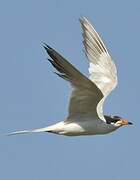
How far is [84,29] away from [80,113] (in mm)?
3218

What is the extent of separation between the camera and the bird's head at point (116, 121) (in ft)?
48.4

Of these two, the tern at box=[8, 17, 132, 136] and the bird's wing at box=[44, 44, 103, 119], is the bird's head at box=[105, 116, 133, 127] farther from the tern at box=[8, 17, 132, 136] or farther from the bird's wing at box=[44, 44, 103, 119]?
the bird's wing at box=[44, 44, 103, 119]

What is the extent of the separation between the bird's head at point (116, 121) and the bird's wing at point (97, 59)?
1.32 meters

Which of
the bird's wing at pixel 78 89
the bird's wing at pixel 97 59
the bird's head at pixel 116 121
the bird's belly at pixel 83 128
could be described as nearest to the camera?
the bird's wing at pixel 78 89

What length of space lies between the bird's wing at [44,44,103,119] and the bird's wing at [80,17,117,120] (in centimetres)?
225

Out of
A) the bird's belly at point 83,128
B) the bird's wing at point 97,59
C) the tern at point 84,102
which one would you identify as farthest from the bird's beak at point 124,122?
the bird's wing at point 97,59

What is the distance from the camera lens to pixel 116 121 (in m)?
14.9

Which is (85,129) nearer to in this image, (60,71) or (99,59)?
(60,71)

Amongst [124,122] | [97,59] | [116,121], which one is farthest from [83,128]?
[97,59]

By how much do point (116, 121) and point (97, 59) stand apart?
268cm

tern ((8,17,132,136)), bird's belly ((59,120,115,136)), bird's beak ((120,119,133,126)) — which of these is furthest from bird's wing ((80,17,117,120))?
bird's belly ((59,120,115,136))

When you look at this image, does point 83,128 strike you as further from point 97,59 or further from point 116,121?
point 97,59

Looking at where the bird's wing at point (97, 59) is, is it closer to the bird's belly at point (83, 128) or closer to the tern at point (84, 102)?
the tern at point (84, 102)

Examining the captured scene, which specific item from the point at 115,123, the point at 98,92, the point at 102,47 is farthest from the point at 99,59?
the point at 98,92
